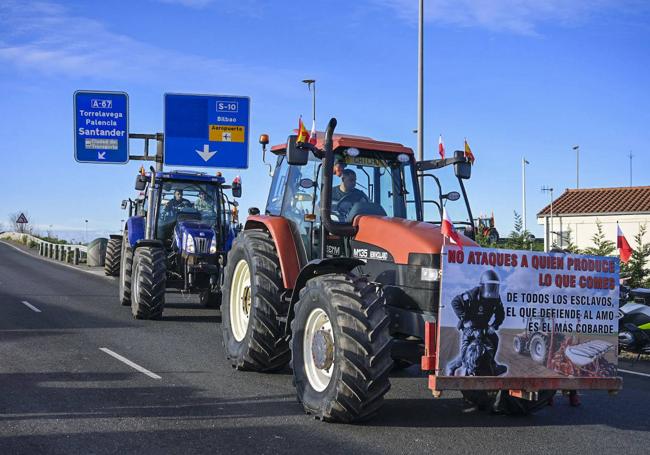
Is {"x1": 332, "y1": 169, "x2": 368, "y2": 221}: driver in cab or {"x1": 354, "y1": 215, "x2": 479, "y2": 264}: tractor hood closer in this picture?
{"x1": 354, "y1": 215, "x2": 479, "y2": 264}: tractor hood

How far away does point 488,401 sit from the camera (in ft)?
24.3

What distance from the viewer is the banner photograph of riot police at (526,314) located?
6340mm

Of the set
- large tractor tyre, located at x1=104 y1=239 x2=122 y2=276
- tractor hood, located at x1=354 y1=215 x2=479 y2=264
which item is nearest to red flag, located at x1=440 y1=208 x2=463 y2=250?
tractor hood, located at x1=354 y1=215 x2=479 y2=264

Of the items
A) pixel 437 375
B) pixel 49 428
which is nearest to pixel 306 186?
pixel 437 375

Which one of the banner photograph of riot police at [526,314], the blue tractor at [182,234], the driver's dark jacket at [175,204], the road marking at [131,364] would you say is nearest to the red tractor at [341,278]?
the banner photograph of riot police at [526,314]

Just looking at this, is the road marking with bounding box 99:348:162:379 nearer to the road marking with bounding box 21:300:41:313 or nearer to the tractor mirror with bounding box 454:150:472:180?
the tractor mirror with bounding box 454:150:472:180

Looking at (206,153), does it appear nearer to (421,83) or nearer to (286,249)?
(421,83)

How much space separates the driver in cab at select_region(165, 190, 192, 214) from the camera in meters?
16.4

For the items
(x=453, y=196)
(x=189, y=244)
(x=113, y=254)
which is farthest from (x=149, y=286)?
(x=113, y=254)

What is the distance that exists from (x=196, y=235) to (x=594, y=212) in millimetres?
23680

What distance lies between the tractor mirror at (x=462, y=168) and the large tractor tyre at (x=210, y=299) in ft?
29.5

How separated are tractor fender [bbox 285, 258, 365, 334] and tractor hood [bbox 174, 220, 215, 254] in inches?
287

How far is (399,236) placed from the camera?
7.13 m

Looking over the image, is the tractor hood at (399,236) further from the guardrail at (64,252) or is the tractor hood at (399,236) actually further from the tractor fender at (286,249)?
the guardrail at (64,252)
